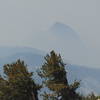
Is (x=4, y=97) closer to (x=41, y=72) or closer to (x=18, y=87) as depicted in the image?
(x=18, y=87)

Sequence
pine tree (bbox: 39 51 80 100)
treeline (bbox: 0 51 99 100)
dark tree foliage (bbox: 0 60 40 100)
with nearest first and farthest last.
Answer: treeline (bbox: 0 51 99 100)
pine tree (bbox: 39 51 80 100)
dark tree foliage (bbox: 0 60 40 100)

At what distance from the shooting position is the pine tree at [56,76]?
58.3 metres

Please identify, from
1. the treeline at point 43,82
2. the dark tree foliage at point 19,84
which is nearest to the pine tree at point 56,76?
the treeline at point 43,82

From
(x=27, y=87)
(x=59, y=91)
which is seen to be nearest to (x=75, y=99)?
(x=59, y=91)

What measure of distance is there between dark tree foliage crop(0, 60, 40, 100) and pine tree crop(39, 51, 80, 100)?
2.17 meters

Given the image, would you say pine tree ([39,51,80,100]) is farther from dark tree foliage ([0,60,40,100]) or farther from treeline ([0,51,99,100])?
dark tree foliage ([0,60,40,100])

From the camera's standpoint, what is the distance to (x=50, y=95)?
189 ft

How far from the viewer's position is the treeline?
5812cm

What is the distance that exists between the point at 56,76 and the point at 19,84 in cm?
539

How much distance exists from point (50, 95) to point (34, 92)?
12.7 ft

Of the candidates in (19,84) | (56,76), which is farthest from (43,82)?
(19,84)

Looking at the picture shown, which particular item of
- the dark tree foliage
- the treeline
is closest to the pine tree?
the treeline

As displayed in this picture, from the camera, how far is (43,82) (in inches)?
2335

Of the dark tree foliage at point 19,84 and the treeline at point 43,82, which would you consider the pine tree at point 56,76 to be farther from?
the dark tree foliage at point 19,84
